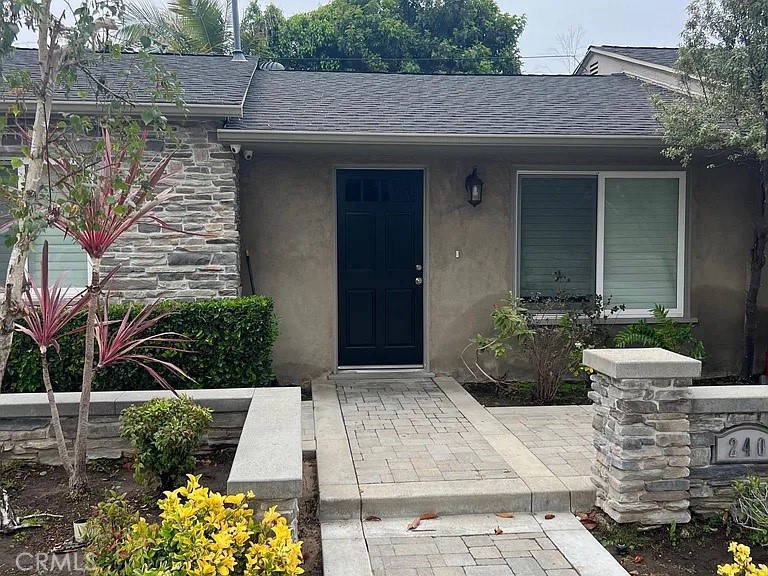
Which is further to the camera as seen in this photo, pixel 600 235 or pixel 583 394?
pixel 600 235

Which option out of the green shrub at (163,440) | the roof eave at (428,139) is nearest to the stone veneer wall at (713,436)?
the green shrub at (163,440)

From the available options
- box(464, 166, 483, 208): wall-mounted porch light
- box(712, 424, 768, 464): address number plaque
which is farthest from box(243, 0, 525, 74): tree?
box(712, 424, 768, 464): address number plaque

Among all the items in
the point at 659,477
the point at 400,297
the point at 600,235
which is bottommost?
the point at 659,477

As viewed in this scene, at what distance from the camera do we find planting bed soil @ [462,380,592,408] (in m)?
6.39

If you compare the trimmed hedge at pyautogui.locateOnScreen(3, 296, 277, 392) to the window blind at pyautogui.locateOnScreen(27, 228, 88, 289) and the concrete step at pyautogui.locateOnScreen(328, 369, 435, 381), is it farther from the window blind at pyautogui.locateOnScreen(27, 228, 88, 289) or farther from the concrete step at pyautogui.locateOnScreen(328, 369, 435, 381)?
the concrete step at pyautogui.locateOnScreen(328, 369, 435, 381)

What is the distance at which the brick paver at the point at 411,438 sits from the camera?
4230 millimetres

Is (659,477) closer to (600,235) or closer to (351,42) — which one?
(600,235)

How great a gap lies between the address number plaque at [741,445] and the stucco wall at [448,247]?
348 centimetres

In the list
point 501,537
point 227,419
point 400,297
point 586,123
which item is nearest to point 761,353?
point 586,123

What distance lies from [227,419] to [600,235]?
4705mm

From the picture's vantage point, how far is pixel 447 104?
7754mm

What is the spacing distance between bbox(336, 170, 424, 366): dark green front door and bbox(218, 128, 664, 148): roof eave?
3.26 feet

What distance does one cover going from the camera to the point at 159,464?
367 centimetres

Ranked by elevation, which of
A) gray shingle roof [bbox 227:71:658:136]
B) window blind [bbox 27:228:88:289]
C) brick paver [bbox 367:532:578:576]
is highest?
gray shingle roof [bbox 227:71:658:136]
